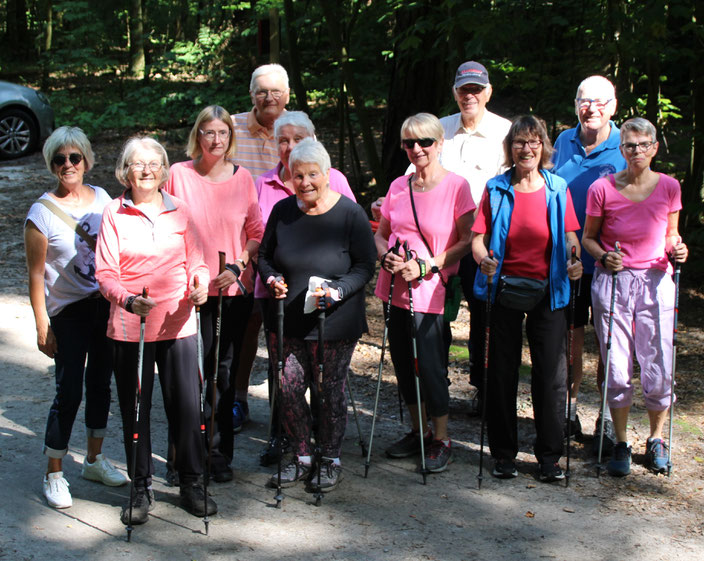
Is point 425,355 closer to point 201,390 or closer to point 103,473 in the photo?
point 201,390

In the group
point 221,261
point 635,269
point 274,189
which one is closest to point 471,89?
point 274,189

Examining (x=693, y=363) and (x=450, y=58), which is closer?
(x=693, y=363)

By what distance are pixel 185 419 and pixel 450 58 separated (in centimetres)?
540

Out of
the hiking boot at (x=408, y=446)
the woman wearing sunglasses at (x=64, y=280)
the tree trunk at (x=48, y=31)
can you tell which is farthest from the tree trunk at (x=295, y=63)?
the tree trunk at (x=48, y=31)

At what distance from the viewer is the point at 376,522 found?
173 inches

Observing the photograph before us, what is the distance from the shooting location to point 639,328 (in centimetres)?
498

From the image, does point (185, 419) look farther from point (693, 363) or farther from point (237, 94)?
point (237, 94)

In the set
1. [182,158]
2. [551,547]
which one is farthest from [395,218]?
[182,158]

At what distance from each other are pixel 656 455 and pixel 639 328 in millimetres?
802

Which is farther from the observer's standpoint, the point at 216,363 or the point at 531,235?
the point at 531,235

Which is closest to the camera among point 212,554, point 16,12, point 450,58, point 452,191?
point 212,554

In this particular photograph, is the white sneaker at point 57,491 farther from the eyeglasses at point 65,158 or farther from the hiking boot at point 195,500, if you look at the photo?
the eyeglasses at point 65,158

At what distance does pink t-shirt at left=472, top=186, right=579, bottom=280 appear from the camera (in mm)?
4723

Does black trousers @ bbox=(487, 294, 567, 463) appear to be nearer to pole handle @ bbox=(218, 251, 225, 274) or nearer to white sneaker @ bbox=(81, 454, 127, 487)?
pole handle @ bbox=(218, 251, 225, 274)
